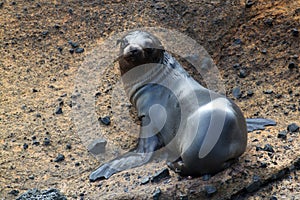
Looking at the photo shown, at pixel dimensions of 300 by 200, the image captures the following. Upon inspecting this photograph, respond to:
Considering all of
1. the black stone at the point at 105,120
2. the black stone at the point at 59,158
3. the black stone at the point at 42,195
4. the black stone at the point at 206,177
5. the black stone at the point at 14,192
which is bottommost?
the black stone at the point at 14,192

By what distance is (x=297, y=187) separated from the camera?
167 inches

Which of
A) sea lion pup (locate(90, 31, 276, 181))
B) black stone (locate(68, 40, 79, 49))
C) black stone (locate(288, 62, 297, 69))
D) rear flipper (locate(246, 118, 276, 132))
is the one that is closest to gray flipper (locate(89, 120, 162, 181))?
sea lion pup (locate(90, 31, 276, 181))

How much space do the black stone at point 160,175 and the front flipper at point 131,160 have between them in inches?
10.7

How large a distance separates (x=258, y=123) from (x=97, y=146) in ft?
3.89

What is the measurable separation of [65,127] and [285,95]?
1708 millimetres

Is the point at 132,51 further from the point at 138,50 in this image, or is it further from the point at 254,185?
the point at 254,185

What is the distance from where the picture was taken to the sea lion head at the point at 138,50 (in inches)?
185

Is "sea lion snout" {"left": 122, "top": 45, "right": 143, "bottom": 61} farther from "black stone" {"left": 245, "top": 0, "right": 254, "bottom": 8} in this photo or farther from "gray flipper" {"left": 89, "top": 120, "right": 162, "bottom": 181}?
"black stone" {"left": 245, "top": 0, "right": 254, "bottom": 8}

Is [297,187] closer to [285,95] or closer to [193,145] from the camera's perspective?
[193,145]

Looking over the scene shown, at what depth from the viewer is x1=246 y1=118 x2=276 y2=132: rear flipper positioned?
480 centimetres

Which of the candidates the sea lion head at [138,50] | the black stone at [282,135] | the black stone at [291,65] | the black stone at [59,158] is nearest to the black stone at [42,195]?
the black stone at [59,158]

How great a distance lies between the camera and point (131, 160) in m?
4.65

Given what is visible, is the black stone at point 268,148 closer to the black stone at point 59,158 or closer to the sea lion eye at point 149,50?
the sea lion eye at point 149,50

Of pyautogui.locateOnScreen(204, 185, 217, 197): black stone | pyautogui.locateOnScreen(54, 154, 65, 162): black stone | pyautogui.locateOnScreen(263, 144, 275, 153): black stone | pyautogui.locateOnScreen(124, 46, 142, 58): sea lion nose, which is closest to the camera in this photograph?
pyautogui.locateOnScreen(204, 185, 217, 197): black stone
